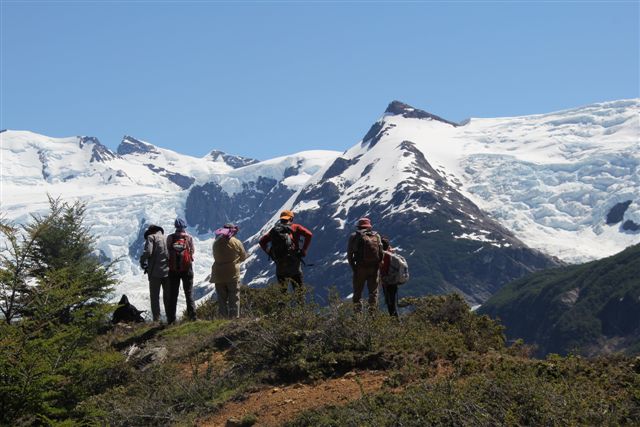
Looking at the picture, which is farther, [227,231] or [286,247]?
[227,231]

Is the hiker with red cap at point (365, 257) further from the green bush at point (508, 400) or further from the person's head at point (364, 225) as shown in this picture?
the green bush at point (508, 400)

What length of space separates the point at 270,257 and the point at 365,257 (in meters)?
1.93

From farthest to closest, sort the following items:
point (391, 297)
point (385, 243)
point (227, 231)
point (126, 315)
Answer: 1. point (126, 315)
2. point (227, 231)
3. point (391, 297)
4. point (385, 243)

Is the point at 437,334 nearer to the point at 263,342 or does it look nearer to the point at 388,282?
the point at 263,342

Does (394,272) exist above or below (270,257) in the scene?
below

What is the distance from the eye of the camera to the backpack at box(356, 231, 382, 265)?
686 inches

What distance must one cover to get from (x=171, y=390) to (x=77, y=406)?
1647 millimetres

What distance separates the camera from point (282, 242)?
17688 millimetres

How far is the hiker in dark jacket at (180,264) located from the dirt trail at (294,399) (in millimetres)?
6159

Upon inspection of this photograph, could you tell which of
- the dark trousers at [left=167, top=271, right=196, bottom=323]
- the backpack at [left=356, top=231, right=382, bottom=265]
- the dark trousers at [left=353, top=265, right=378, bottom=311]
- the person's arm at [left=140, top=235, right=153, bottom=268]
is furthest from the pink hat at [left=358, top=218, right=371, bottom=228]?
the person's arm at [left=140, top=235, right=153, bottom=268]

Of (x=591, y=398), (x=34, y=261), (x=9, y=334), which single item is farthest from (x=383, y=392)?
(x=34, y=261)

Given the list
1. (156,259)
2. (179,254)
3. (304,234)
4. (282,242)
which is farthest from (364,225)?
(156,259)

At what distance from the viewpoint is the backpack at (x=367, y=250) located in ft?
57.2

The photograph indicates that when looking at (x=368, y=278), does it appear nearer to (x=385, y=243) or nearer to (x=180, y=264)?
(x=385, y=243)
